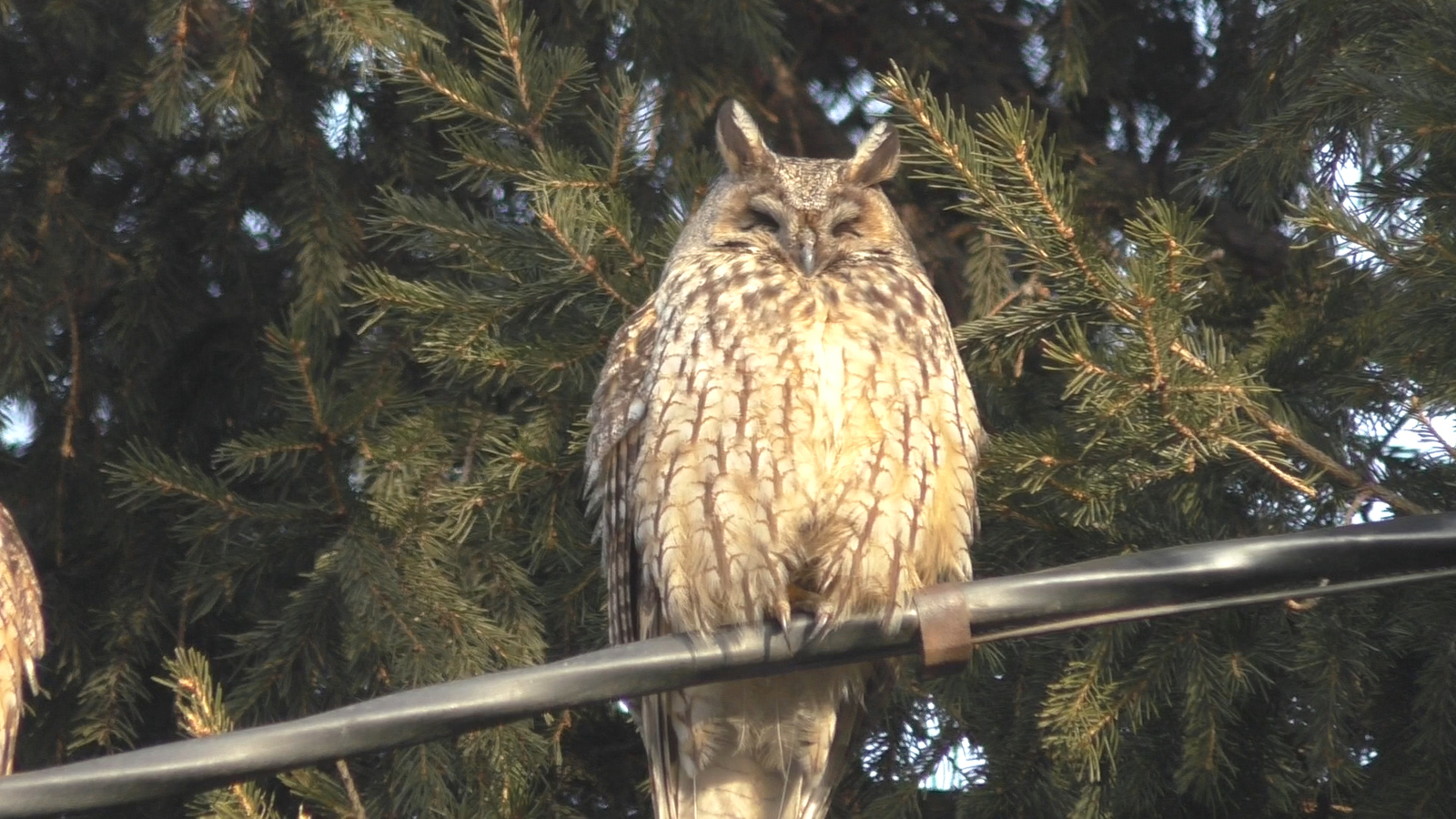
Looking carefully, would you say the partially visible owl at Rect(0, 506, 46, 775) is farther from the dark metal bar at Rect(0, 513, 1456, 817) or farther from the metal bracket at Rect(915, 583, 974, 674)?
the metal bracket at Rect(915, 583, 974, 674)

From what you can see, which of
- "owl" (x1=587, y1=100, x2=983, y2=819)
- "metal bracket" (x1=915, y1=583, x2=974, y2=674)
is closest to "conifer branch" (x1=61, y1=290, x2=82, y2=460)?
"owl" (x1=587, y1=100, x2=983, y2=819)

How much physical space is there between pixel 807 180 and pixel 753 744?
1030 millimetres

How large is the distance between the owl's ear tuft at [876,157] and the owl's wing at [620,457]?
1.70ft

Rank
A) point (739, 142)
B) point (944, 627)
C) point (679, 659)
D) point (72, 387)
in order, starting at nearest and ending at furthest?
point (679, 659)
point (944, 627)
point (739, 142)
point (72, 387)

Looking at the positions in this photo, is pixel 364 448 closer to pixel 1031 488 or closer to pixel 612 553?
pixel 612 553

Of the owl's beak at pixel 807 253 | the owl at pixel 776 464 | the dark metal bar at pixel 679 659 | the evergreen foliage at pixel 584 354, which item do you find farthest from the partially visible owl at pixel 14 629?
the owl's beak at pixel 807 253

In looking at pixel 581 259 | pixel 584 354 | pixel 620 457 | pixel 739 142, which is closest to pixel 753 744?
pixel 620 457

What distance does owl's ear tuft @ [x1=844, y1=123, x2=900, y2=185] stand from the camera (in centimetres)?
336

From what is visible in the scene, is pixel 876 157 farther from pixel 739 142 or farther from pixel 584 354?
pixel 584 354

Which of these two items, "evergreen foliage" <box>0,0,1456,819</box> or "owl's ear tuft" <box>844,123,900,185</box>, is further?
"owl's ear tuft" <box>844,123,900,185</box>

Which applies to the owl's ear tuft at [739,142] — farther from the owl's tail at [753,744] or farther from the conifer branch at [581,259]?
the owl's tail at [753,744]

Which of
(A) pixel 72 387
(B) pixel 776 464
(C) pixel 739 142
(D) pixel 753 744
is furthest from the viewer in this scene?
(A) pixel 72 387

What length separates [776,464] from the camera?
2807 mm

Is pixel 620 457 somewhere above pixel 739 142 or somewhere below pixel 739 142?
below
